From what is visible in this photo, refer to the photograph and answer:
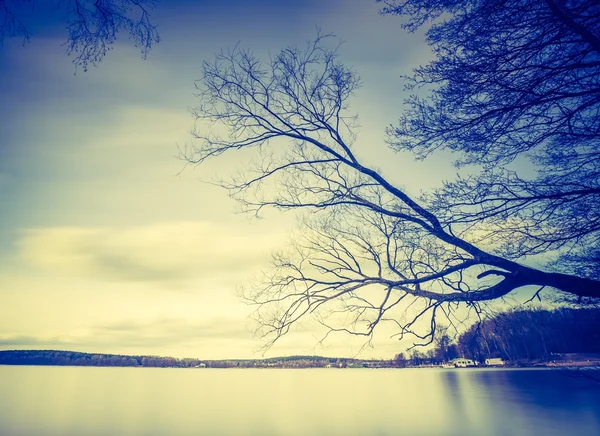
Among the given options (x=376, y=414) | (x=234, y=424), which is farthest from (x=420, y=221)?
(x=376, y=414)

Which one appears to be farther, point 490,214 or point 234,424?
point 234,424

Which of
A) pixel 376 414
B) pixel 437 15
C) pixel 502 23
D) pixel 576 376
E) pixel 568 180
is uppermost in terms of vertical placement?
pixel 437 15

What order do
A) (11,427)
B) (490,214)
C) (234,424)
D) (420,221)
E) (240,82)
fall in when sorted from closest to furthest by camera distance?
(490,214) < (420,221) < (240,82) < (11,427) < (234,424)

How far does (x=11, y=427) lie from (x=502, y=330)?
3653 centimetres

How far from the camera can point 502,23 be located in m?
3.75

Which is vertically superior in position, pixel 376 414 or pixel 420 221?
pixel 420 221

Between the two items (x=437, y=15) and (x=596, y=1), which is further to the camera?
(x=437, y=15)

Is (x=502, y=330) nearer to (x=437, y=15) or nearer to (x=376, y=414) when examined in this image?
(x=437, y=15)

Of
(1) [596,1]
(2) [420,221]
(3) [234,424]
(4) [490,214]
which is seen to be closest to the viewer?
(1) [596,1]

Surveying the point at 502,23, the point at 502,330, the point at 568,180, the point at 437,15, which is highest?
the point at 437,15

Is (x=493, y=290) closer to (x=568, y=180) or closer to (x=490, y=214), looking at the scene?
(x=490, y=214)

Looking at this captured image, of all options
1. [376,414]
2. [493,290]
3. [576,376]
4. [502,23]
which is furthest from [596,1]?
[376,414]

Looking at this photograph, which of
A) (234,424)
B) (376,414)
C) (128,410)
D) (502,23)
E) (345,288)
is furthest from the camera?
(128,410)

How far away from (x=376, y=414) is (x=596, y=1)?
37713 millimetres
